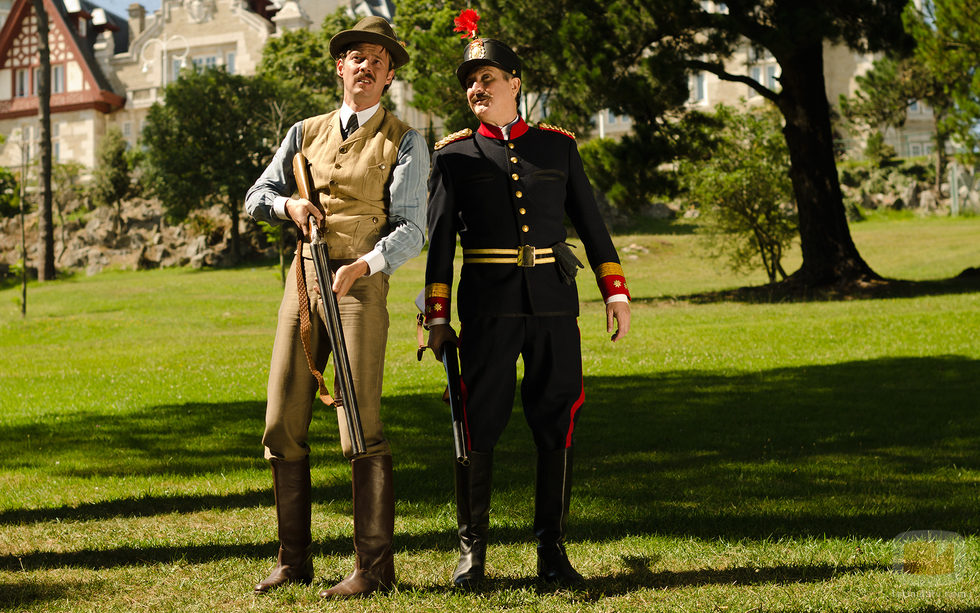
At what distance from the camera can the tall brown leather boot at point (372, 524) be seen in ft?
15.4

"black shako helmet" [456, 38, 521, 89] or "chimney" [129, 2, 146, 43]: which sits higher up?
"chimney" [129, 2, 146, 43]

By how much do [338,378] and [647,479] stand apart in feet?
11.9

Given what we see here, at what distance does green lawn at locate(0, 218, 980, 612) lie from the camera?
484cm

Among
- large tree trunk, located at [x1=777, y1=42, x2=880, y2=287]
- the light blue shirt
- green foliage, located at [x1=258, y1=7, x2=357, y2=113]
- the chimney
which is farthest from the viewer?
the chimney

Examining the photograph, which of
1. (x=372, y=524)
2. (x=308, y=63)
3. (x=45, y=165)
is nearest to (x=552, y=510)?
(x=372, y=524)

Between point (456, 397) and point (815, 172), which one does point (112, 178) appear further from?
point (456, 397)

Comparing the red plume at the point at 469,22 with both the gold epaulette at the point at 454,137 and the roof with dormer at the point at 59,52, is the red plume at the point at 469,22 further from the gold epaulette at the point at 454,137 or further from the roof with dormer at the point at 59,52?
the roof with dormer at the point at 59,52

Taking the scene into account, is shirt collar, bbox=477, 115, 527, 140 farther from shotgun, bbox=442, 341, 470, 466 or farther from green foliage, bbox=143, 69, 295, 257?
green foliage, bbox=143, 69, 295, 257

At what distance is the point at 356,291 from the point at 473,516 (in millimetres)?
1257

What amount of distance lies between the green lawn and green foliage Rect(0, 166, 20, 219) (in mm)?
28839

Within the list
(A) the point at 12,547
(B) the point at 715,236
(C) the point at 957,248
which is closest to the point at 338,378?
(A) the point at 12,547

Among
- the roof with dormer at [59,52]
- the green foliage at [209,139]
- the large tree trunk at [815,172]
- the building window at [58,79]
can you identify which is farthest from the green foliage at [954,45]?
the building window at [58,79]

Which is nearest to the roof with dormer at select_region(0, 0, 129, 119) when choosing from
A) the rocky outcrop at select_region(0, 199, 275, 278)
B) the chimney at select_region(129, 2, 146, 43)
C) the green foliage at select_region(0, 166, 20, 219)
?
the chimney at select_region(129, 2, 146, 43)

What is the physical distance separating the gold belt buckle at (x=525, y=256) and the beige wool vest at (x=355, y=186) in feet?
2.24
